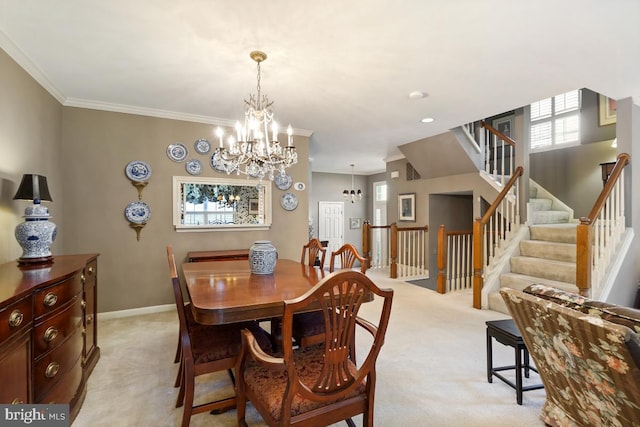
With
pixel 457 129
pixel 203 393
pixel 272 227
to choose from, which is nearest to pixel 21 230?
pixel 203 393

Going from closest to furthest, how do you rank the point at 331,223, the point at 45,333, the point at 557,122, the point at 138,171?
the point at 45,333 → the point at 138,171 → the point at 557,122 → the point at 331,223

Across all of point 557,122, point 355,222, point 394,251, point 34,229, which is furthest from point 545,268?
point 355,222

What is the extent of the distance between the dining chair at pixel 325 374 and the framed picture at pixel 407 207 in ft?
17.4

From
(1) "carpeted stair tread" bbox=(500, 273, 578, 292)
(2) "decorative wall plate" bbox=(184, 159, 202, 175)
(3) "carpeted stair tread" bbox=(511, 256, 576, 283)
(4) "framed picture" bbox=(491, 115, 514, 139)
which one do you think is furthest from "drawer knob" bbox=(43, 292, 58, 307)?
(4) "framed picture" bbox=(491, 115, 514, 139)

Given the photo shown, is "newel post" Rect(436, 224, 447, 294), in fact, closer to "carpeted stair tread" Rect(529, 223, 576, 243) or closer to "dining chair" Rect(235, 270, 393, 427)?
"carpeted stair tread" Rect(529, 223, 576, 243)

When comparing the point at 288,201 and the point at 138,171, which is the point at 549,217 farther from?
the point at 138,171

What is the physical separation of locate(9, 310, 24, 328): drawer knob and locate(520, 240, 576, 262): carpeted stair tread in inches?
192

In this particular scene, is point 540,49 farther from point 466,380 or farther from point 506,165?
point 506,165

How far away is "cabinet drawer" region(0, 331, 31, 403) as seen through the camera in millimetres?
1208

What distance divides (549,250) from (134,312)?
526 cm

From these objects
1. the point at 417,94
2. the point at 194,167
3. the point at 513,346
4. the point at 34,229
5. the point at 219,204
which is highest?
the point at 417,94

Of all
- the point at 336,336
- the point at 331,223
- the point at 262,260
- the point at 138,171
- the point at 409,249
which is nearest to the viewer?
the point at 336,336

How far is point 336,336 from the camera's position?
48.6 inches

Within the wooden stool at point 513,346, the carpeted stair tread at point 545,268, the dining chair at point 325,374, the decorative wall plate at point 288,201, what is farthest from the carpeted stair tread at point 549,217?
the dining chair at point 325,374
